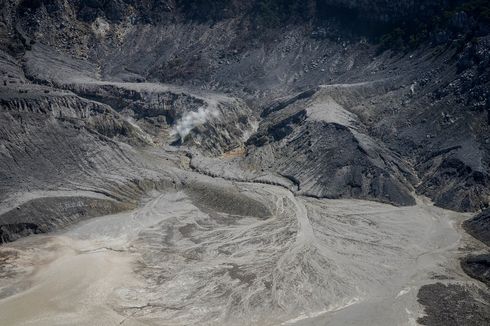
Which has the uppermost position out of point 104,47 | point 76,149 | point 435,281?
point 104,47

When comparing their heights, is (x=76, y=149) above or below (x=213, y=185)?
above

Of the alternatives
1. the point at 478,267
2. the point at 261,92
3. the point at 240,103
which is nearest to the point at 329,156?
the point at 478,267

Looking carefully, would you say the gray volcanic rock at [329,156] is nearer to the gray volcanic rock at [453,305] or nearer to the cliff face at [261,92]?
the cliff face at [261,92]

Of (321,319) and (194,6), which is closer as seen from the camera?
(321,319)

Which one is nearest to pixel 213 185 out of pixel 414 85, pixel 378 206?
pixel 378 206

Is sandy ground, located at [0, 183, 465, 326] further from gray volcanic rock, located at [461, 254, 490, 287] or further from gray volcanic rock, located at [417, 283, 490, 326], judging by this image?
gray volcanic rock, located at [461, 254, 490, 287]

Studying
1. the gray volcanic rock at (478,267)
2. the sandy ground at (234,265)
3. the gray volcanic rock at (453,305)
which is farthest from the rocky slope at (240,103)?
the sandy ground at (234,265)

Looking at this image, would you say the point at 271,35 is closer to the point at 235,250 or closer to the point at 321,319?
the point at 235,250
